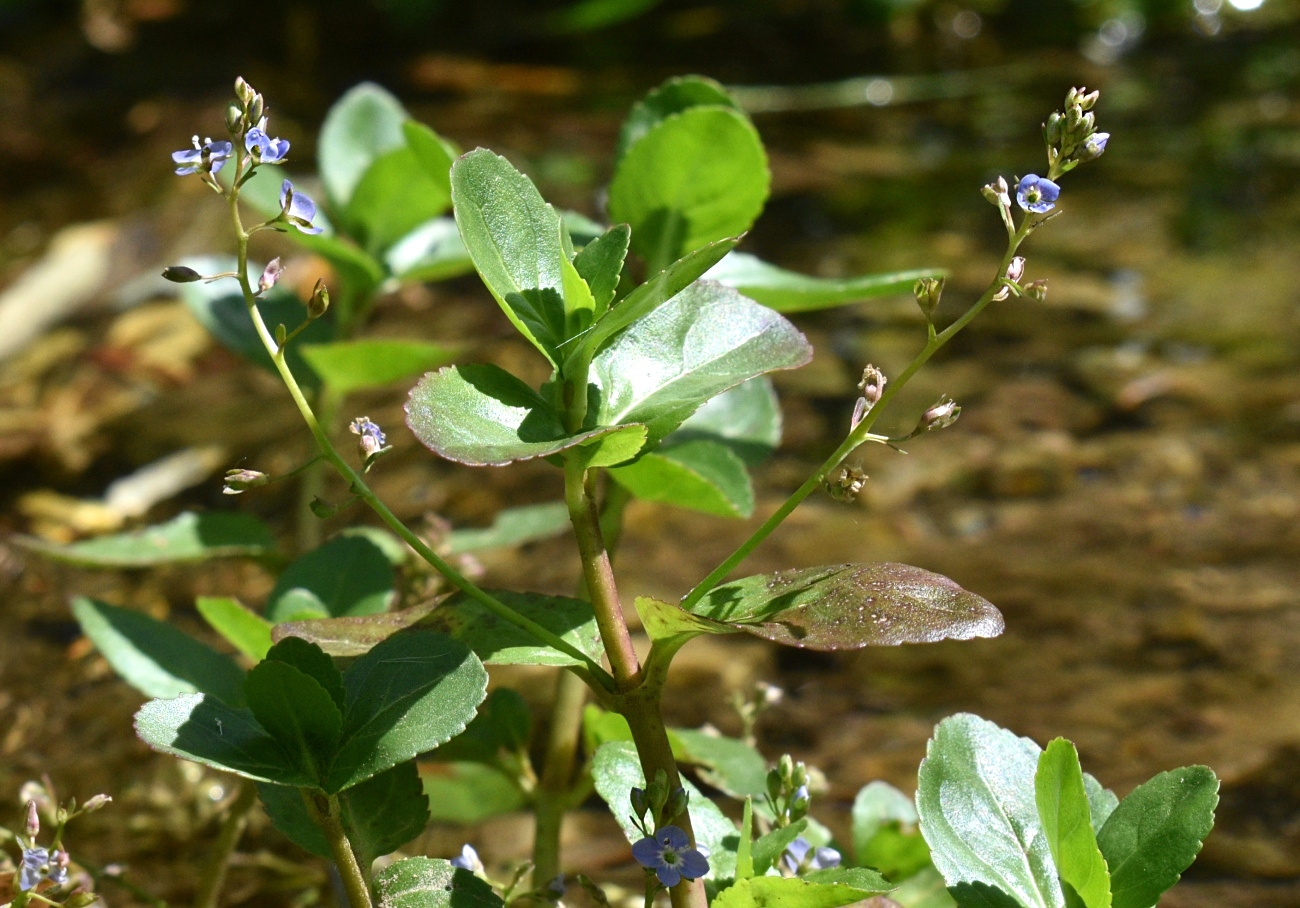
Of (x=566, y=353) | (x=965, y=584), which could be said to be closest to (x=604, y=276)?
(x=566, y=353)

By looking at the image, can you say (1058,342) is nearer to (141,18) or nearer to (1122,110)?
(1122,110)

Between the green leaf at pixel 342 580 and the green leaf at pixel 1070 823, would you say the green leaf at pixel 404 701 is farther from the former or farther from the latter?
the green leaf at pixel 1070 823

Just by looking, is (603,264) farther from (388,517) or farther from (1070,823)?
(1070,823)

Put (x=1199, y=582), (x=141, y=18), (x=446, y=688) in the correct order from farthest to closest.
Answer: (x=141, y=18), (x=1199, y=582), (x=446, y=688)

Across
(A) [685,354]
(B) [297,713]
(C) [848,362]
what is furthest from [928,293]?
(C) [848,362]

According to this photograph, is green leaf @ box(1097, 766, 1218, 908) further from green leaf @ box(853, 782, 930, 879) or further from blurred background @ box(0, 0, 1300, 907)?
blurred background @ box(0, 0, 1300, 907)

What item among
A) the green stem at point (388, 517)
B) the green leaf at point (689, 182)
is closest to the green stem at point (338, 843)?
the green stem at point (388, 517)
